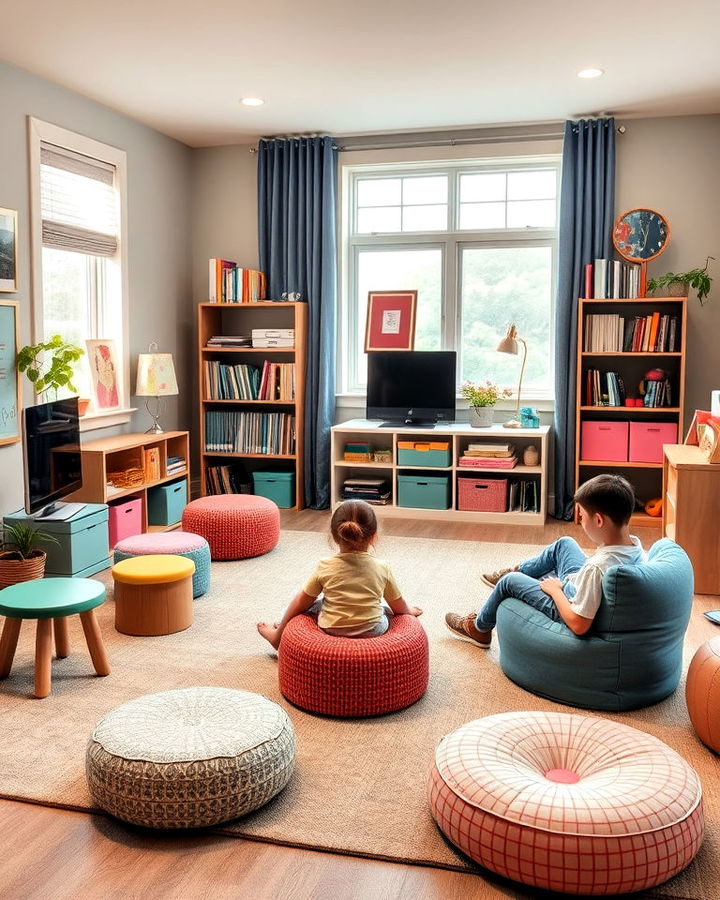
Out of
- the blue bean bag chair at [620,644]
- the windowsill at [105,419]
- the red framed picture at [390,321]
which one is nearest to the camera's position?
the blue bean bag chair at [620,644]

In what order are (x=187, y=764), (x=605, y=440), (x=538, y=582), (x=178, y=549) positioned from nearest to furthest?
(x=187, y=764), (x=538, y=582), (x=178, y=549), (x=605, y=440)

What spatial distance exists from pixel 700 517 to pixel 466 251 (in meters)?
2.87

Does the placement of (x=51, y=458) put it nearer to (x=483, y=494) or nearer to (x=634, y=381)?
(x=483, y=494)

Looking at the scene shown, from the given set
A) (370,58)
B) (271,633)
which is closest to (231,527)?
(271,633)

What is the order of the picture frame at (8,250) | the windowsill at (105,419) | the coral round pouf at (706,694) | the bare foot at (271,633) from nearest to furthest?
the coral round pouf at (706,694) < the bare foot at (271,633) < the picture frame at (8,250) < the windowsill at (105,419)

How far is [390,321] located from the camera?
634 centimetres

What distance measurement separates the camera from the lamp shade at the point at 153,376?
573 cm

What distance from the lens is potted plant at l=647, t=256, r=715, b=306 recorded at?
18.1 ft

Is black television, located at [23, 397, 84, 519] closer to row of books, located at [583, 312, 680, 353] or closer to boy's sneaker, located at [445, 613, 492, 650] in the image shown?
boy's sneaker, located at [445, 613, 492, 650]

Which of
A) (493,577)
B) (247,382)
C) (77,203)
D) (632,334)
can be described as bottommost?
(493,577)

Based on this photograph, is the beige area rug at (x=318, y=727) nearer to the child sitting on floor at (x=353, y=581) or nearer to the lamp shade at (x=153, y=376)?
the child sitting on floor at (x=353, y=581)

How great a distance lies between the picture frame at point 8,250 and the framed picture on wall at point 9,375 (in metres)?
0.09

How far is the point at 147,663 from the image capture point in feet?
10.9

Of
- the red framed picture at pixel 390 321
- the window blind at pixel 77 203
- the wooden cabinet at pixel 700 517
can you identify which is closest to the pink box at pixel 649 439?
the wooden cabinet at pixel 700 517
